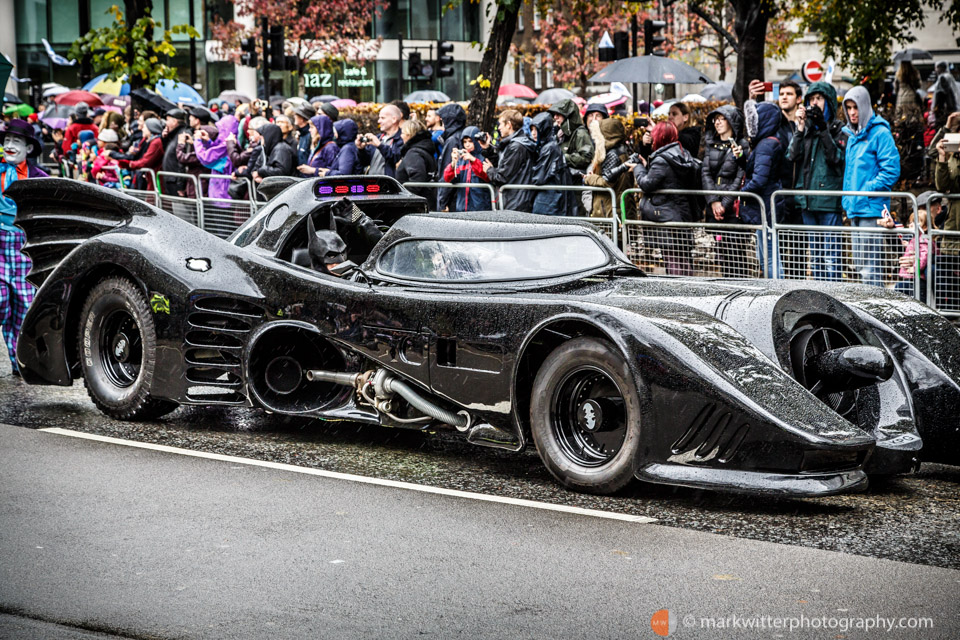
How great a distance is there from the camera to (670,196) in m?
11.7

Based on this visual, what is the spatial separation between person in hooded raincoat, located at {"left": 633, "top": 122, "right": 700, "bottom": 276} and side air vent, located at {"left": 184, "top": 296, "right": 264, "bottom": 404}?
536 centimetres

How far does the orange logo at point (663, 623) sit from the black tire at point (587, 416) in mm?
1502

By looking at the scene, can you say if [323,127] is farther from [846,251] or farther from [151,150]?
[846,251]

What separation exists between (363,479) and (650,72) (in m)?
10.3

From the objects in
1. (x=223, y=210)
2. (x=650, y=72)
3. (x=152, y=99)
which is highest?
(x=152, y=99)

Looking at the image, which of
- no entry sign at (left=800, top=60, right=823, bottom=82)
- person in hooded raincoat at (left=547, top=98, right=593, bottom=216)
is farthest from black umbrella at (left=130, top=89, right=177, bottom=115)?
no entry sign at (left=800, top=60, right=823, bottom=82)

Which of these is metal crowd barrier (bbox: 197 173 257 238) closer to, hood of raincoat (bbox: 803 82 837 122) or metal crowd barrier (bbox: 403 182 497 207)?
metal crowd barrier (bbox: 403 182 497 207)

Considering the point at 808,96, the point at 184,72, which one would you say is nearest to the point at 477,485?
the point at 808,96

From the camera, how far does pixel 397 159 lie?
13805mm

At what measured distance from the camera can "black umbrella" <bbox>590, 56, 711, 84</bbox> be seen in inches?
607

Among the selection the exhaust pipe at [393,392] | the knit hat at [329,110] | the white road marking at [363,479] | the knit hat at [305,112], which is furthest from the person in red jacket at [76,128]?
the exhaust pipe at [393,392]

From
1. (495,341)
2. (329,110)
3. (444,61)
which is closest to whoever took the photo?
(495,341)

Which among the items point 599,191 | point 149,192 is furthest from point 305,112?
point 599,191

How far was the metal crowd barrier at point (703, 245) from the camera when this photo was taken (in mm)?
11328
